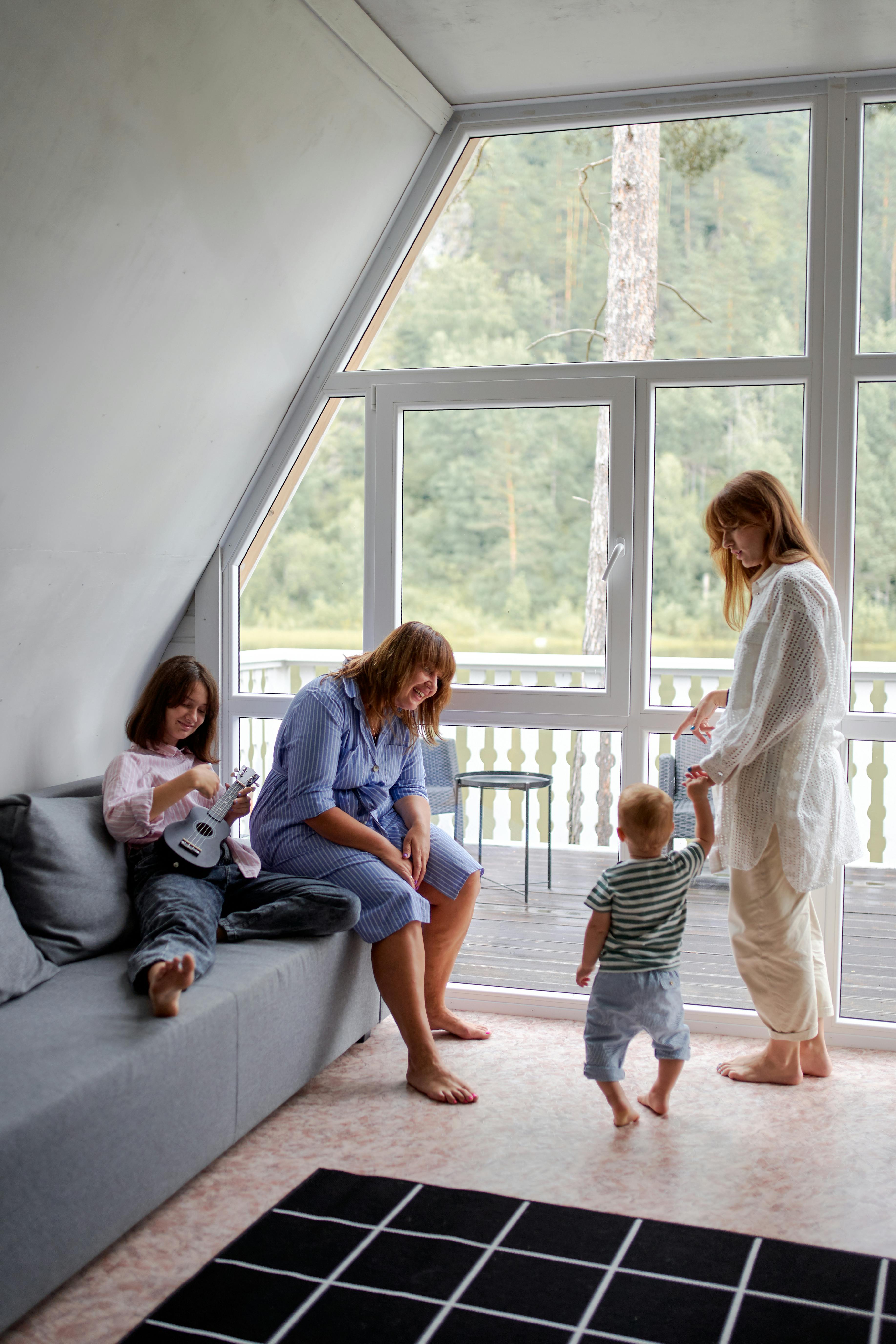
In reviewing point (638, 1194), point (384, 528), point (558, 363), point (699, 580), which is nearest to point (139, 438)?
point (384, 528)

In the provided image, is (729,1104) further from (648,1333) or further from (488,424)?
(488,424)

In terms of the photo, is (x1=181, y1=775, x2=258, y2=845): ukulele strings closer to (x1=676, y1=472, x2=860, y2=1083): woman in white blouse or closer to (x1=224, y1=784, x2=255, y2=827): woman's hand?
(x1=224, y1=784, x2=255, y2=827): woman's hand

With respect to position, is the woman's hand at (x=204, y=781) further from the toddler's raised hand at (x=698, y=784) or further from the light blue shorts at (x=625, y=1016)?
the toddler's raised hand at (x=698, y=784)

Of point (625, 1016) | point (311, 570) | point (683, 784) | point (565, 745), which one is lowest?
point (625, 1016)

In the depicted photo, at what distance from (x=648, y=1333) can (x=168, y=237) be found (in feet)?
7.87

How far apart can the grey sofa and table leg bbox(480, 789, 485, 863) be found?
771 millimetres

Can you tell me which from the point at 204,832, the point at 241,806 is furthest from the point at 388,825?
the point at 204,832

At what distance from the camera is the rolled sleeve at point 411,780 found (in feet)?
10.8

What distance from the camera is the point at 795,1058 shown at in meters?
2.97

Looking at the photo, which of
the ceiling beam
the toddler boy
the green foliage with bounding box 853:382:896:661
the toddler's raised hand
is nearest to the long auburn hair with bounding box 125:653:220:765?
the toddler boy

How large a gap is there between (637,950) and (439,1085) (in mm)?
609

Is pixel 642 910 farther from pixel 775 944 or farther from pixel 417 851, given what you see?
pixel 417 851

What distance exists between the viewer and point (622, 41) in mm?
2998

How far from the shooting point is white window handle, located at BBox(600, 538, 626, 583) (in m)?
3.42
